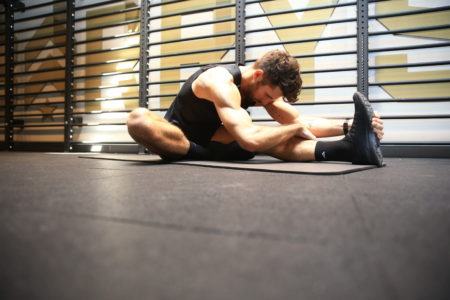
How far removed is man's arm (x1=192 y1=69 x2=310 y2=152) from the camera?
80.7 inches

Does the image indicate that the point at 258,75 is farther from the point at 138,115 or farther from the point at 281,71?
the point at 138,115

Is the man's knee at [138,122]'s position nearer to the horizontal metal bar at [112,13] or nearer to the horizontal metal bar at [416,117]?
the horizontal metal bar at [416,117]

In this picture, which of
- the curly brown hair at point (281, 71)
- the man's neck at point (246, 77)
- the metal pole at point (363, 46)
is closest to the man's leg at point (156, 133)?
the man's neck at point (246, 77)

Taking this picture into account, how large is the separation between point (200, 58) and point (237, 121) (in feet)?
9.02

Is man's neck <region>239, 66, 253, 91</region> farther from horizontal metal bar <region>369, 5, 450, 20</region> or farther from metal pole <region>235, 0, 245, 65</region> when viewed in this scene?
horizontal metal bar <region>369, 5, 450, 20</region>

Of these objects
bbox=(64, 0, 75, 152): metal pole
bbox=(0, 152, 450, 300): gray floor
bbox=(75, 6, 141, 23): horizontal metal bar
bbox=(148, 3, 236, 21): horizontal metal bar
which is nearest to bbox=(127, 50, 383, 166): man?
bbox=(0, 152, 450, 300): gray floor

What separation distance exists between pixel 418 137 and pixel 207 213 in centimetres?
344

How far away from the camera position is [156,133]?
2.28 meters

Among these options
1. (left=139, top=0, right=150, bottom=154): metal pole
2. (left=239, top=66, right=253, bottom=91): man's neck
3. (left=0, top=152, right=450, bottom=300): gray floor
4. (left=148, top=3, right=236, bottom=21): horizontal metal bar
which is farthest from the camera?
(left=139, top=0, right=150, bottom=154): metal pole

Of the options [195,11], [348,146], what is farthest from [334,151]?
[195,11]

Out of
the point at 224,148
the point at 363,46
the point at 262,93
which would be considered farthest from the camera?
the point at 363,46

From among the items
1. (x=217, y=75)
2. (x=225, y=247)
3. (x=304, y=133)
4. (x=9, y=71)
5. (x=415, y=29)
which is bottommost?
(x=225, y=247)

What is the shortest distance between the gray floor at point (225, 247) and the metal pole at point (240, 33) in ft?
11.0

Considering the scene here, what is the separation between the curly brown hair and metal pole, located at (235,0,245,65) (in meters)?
1.86
